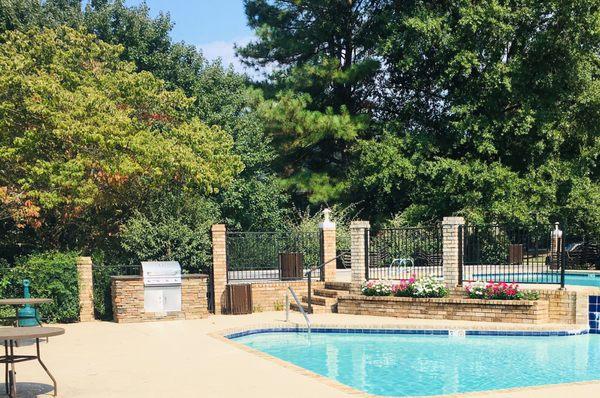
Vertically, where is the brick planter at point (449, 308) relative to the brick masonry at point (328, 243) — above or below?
below

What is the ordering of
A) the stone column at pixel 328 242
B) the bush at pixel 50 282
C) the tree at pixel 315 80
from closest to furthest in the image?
1. the bush at pixel 50 282
2. the stone column at pixel 328 242
3. the tree at pixel 315 80

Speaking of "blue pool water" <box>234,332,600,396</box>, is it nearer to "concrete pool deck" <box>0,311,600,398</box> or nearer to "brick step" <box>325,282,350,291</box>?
"concrete pool deck" <box>0,311,600,398</box>

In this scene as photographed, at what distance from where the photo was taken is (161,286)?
56.0ft

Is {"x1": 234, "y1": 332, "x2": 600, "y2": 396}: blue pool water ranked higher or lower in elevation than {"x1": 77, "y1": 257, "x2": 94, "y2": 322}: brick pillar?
lower

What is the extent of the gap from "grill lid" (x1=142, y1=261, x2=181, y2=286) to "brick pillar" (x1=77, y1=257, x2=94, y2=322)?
133cm

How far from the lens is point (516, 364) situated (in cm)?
1204

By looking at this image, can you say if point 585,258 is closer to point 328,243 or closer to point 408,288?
point 328,243

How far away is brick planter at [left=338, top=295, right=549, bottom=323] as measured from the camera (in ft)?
51.2

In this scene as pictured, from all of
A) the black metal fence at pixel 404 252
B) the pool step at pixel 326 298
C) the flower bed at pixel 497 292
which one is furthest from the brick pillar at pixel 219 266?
the flower bed at pixel 497 292

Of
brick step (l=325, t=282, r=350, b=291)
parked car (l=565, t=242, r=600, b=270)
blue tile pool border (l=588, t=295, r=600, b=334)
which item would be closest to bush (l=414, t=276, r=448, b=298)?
brick step (l=325, t=282, r=350, b=291)

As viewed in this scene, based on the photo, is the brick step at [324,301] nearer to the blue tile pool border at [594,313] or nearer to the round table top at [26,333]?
the blue tile pool border at [594,313]

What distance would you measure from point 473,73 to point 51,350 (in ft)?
73.6

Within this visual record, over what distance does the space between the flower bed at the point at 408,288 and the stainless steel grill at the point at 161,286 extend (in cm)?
474

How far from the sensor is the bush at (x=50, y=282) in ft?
52.8
